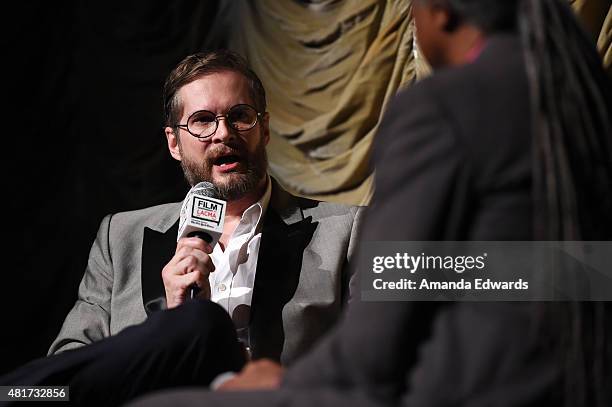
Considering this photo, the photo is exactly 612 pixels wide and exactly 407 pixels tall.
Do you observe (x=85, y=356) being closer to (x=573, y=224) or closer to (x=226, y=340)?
(x=226, y=340)

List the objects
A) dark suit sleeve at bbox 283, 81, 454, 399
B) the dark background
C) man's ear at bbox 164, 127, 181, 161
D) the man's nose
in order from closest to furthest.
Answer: dark suit sleeve at bbox 283, 81, 454, 399
the man's nose
man's ear at bbox 164, 127, 181, 161
the dark background

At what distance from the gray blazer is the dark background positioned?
1204 millimetres

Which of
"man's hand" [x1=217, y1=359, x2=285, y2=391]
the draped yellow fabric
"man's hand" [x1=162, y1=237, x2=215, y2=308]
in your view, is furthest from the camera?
the draped yellow fabric

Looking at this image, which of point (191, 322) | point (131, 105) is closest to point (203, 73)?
point (191, 322)

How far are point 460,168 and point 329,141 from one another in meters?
2.77

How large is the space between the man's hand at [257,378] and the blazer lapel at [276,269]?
2.82 feet

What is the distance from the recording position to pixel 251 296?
85.6 inches

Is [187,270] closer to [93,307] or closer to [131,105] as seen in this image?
[93,307]

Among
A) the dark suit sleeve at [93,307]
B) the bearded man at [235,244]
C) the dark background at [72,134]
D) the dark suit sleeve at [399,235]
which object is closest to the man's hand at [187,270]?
the bearded man at [235,244]

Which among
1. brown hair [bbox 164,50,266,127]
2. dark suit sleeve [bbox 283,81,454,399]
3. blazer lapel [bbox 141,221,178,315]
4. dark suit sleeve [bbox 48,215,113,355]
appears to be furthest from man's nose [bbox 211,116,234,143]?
dark suit sleeve [bbox 283,81,454,399]

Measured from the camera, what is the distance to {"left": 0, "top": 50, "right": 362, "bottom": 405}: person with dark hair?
215cm

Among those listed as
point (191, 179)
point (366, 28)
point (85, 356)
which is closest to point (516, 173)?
point (85, 356)

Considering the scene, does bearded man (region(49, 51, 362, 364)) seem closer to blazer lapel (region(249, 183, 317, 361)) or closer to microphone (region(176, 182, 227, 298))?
blazer lapel (region(249, 183, 317, 361))

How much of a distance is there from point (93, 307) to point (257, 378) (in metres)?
1.17
